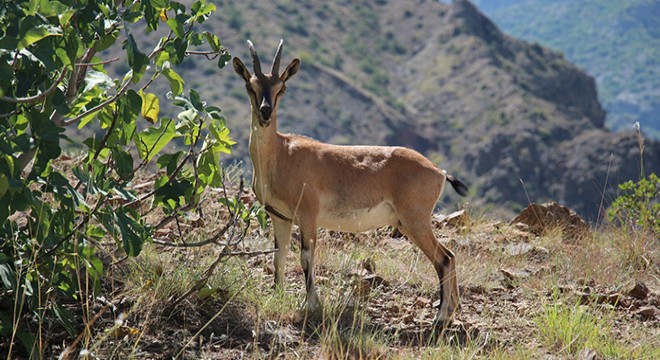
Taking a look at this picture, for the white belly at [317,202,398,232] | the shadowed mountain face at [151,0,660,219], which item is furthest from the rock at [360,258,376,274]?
the shadowed mountain face at [151,0,660,219]

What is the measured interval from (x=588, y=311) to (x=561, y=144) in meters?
92.5

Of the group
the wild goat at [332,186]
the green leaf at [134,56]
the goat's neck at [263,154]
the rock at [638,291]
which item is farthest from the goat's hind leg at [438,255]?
the green leaf at [134,56]

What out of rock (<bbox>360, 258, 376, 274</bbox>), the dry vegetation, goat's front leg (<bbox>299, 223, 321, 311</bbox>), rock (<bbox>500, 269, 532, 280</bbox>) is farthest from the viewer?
rock (<bbox>500, 269, 532, 280</bbox>)

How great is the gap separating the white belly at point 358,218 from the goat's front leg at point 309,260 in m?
0.31

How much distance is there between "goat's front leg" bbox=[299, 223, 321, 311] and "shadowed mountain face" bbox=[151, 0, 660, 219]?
64562 mm

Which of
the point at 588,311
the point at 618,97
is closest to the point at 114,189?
the point at 588,311

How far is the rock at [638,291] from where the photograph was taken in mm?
8055

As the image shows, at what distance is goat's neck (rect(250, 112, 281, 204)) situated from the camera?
300 inches

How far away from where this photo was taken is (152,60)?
5.96 m

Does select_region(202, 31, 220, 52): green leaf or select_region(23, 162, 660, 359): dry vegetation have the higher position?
select_region(202, 31, 220, 52): green leaf

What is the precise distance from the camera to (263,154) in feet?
25.0

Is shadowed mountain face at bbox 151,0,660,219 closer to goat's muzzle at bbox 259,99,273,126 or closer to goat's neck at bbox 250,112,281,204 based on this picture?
goat's neck at bbox 250,112,281,204

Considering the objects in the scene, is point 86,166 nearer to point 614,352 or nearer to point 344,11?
point 614,352

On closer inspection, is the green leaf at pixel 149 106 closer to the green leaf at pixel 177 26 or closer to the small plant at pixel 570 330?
the green leaf at pixel 177 26
